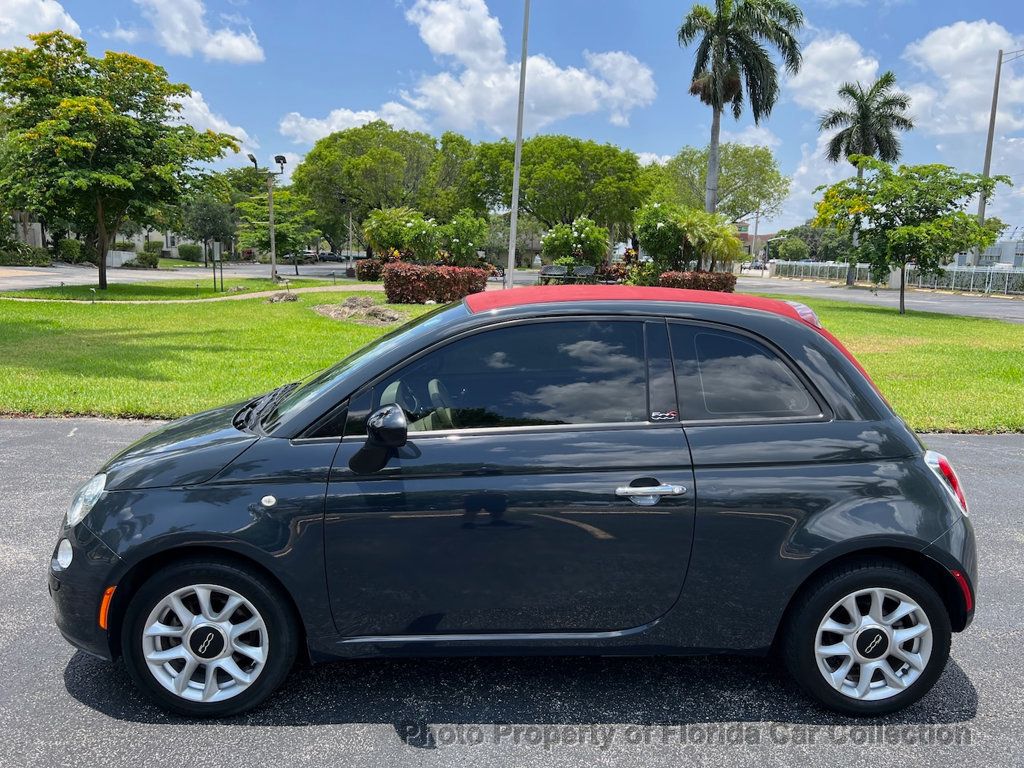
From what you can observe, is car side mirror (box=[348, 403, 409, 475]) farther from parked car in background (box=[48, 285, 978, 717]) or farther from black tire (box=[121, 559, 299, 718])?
black tire (box=[121, 559, 299, 718])

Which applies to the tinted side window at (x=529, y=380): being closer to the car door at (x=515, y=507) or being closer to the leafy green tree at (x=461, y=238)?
the car door at (x=515, y=507)

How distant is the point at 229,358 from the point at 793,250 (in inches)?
4279

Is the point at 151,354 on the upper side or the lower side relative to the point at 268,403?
lower

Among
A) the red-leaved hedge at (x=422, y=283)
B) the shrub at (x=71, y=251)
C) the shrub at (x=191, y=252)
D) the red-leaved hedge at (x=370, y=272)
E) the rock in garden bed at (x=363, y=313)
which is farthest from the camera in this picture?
the shrub at (x=191, y=252)

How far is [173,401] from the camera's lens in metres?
8.66

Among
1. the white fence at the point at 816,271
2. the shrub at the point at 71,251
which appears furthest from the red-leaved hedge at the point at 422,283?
the white fence at the point at 816,271

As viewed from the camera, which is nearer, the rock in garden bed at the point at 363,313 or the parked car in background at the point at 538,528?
the parked car in background at the point at 538,528

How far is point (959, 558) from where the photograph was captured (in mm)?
2916

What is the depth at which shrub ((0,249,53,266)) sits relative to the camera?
43312 mm

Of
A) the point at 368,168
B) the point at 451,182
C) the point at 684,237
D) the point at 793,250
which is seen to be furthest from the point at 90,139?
the point at 793,250

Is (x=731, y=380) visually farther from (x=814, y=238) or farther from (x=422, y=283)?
(x=814, y=238)

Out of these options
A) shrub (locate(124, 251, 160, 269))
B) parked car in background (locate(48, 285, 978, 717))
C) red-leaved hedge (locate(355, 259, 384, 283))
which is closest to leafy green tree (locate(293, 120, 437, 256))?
shrub (locate(124, 251, 160, 269))

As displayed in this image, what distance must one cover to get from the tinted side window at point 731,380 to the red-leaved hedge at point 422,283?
21389 mm

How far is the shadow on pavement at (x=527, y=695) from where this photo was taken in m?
2.95
